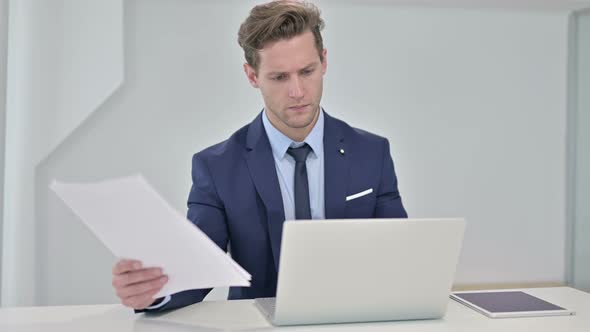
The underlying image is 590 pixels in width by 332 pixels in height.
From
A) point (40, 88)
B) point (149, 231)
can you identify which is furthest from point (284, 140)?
point (40, 88)

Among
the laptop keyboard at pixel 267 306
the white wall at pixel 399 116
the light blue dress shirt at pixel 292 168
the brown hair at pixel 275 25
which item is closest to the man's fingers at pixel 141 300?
the laptop keyboard at pixel 267 306

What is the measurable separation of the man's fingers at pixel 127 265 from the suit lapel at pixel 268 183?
2.50ft

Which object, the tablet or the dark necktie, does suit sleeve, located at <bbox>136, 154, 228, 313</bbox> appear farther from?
the tablet

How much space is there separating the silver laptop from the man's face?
33.2 inches

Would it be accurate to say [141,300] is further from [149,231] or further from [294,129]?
[294,129]

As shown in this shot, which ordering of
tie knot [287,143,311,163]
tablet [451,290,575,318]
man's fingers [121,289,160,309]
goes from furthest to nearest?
tie knot [287,143,311,163], tablet [451,290,575,318], man's fingers [121,289,160,309]

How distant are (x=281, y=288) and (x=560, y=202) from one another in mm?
3841

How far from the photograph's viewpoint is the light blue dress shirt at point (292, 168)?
2.18 metres

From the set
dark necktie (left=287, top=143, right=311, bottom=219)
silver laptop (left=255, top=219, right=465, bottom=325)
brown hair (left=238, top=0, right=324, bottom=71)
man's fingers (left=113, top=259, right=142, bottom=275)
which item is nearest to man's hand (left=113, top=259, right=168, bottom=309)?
man's fingers (left=113, top=259, right=142, bottom=275)

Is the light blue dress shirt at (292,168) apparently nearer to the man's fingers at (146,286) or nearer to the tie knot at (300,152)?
the tie knot at (300,152)

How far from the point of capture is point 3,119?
12.3 feet

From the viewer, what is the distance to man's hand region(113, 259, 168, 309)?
137 centimetres

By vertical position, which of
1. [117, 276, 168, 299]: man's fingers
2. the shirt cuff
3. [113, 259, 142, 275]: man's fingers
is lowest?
the shirt cuff

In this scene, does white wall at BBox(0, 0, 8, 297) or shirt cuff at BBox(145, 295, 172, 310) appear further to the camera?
white wall at BBox(0, 0, 8, 297)
